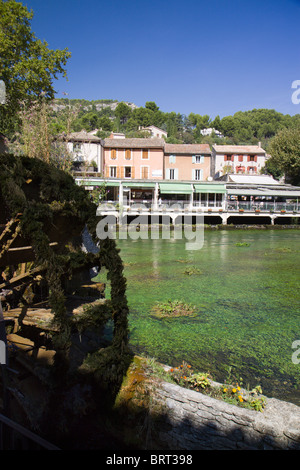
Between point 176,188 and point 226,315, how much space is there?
2602 centimetres

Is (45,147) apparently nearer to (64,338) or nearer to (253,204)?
(64,338)

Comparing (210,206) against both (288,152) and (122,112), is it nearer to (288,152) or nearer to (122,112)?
(288,152)

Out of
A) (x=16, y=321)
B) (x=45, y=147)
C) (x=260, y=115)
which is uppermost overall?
(x=260, y=115)

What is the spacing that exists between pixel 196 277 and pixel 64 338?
922 centimetres

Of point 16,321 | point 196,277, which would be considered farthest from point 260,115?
point 16,321

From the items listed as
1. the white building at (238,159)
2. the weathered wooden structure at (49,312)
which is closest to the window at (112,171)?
the white building at (238,159)

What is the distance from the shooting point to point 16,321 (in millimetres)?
5457

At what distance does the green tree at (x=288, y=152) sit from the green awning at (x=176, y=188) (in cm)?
1730

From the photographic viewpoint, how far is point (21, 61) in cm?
1716

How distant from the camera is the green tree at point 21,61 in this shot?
16.5 m

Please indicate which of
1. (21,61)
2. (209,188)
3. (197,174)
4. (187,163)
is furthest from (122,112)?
(21,61)

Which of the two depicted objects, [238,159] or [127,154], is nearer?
[127,154]

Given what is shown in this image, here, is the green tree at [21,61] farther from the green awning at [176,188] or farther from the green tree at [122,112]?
the green tree at [122,112]

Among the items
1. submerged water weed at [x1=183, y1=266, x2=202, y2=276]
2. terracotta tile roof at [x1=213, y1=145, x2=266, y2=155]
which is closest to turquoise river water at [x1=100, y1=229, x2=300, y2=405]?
submerged water weed at [x1=183, y1=266, x2=202, y2=276]
